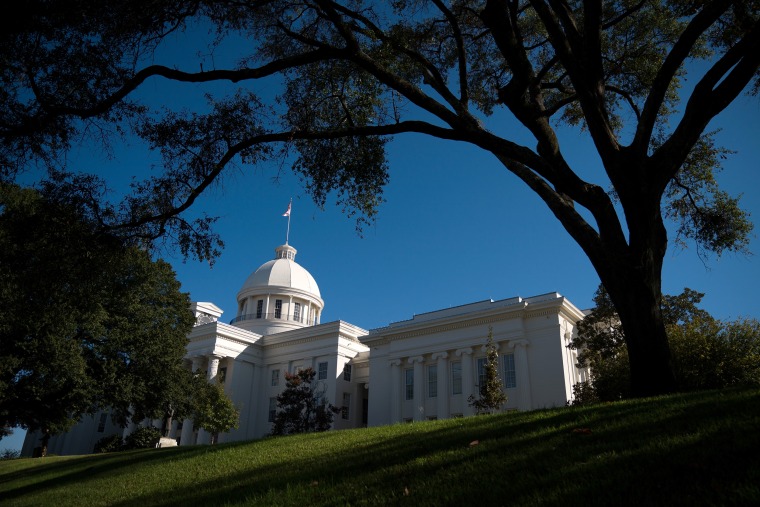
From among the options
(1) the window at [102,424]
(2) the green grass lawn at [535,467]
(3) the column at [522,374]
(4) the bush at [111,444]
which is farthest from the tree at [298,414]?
(2) the green grass lawn at [535,467]

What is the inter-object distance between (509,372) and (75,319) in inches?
1059

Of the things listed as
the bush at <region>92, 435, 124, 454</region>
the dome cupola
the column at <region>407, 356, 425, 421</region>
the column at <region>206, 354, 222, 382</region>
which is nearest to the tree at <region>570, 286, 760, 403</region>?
the column at <region>407, 356, 425, 421</region>

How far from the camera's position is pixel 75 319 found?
22328mm

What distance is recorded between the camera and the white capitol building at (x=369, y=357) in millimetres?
37969

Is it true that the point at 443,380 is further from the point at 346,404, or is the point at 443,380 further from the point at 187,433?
the point at 187,433

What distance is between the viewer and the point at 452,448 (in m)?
7.61

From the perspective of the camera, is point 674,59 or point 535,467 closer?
point 535,467

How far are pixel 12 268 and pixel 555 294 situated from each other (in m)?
33.1

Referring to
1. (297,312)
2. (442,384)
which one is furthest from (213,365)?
(442,384)

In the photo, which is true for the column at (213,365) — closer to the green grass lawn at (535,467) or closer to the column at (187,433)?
the column at (187,433)

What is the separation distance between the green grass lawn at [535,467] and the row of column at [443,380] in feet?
92.4

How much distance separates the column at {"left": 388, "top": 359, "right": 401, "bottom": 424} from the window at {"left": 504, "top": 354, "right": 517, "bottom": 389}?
844 centimetres

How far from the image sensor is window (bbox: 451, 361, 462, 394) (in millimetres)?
40500

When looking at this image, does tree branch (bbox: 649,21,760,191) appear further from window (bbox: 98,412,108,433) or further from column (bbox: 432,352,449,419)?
window (bbox: 98,412,108,433)
